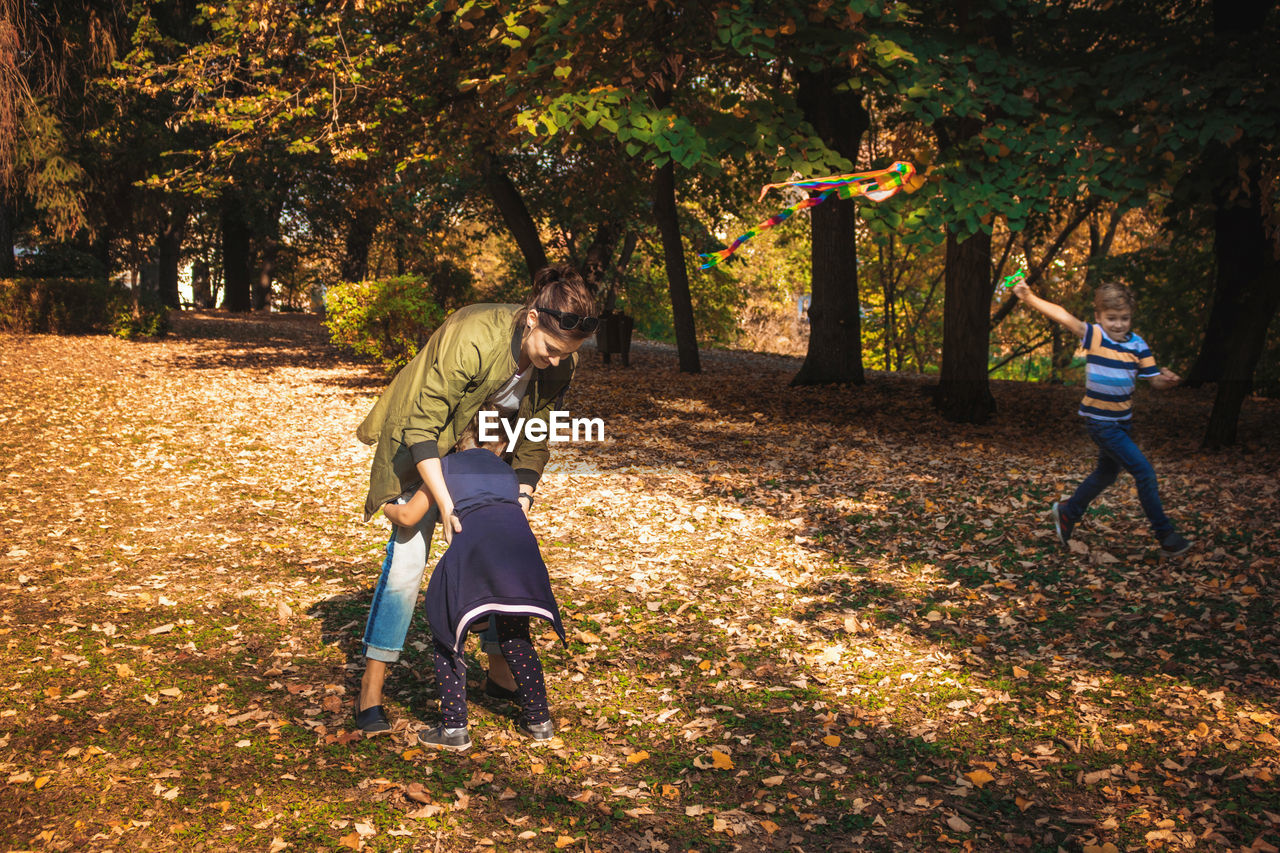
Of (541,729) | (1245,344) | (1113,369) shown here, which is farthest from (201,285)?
(541,729)

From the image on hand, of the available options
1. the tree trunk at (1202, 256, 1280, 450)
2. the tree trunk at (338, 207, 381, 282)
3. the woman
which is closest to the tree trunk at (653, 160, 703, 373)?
the tree trunk at (1202, 256, 1280, 450)

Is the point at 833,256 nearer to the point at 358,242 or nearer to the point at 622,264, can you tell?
the point at 622,264

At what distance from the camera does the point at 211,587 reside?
18.8ft

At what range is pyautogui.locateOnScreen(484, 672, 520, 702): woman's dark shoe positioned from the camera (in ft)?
14.3

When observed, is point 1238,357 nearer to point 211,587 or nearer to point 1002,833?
point 1002,833

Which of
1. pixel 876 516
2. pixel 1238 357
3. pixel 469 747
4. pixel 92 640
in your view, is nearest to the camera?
pixel 469 747

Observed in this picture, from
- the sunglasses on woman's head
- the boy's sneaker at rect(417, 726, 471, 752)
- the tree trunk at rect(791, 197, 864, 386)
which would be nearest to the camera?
the sunglasses on woman's head

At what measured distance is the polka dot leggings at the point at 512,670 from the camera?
3697mm

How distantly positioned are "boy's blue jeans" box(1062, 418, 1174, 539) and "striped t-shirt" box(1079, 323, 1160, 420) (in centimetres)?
8

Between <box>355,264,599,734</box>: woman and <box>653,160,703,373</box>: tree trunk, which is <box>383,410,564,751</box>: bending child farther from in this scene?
<box>653,160,703,373</box>: tree trunk

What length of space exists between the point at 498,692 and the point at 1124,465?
427cm

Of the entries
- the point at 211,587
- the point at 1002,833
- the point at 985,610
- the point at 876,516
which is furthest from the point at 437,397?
Result: the point at 876,516

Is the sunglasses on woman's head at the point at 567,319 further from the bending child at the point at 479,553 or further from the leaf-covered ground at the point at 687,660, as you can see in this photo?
the leaf-covered ground at the point at 687,660

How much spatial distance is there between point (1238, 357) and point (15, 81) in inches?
673
